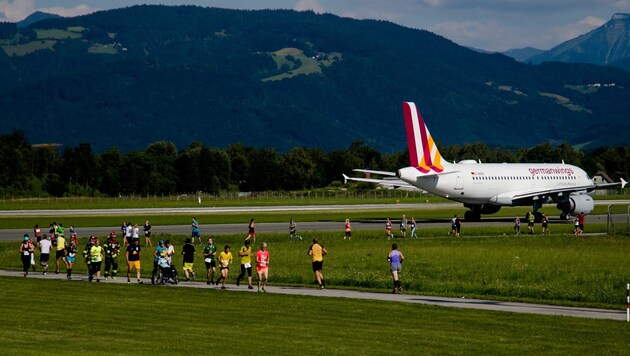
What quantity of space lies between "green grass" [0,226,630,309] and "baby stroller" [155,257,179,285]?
4.82 metres

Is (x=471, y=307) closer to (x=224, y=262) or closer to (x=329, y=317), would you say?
(x=329, y=317)

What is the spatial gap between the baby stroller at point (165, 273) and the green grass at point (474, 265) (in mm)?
4820

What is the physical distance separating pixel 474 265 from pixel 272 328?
22468 millimetres

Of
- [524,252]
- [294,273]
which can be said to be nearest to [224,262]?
[294,273]

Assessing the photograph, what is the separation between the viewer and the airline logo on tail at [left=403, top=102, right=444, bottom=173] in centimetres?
8806

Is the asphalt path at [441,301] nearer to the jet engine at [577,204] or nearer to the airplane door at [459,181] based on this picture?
the airplane door at [459,181]

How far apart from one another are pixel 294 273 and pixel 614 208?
2605 inches

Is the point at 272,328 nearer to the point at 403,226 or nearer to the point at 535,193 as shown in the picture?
the point at 403,226

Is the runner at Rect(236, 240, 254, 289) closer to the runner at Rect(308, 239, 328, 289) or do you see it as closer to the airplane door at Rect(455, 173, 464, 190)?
the runner at Rect(308, 239, 328, 289)

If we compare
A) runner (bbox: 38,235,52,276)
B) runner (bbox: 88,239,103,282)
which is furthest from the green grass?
runner (bbox: 88,239,103,282)

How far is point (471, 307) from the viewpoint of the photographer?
3975 centimetres

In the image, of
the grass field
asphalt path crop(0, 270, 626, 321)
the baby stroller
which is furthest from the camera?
the baby stroller

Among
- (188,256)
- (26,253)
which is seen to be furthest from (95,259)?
(26,253)

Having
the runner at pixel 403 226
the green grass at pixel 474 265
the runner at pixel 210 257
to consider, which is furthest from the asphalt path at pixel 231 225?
the runner at pixel 210 257
